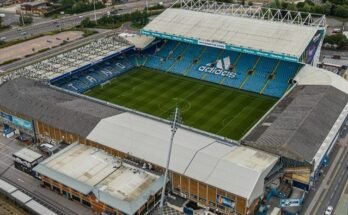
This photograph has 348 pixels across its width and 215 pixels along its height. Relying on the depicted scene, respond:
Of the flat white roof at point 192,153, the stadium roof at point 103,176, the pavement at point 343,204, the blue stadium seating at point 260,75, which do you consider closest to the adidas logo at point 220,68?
→ the blue stadium seating at point 260,75

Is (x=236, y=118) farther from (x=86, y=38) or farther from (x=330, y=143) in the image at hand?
(x=86, y=38)

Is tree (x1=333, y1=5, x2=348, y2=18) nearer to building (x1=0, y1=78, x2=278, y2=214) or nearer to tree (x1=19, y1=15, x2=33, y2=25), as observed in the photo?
building (x1=0, y1=78, x2=278, y2=214)

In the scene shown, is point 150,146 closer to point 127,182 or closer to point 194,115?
point 127,182

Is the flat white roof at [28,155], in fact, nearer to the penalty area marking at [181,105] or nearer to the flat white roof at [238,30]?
the penalty area marking at [181,105]

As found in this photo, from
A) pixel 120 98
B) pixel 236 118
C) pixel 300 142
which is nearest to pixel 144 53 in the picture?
pixel 120 98

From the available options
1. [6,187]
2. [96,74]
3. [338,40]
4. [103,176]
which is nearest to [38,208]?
[6,187]
